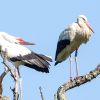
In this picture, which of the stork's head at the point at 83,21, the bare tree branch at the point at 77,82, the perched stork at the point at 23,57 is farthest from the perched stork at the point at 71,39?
the bare tree branch at the point at 77,82

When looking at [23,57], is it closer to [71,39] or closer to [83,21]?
[71,39]

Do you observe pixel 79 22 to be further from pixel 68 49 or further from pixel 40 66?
pixel 40 66

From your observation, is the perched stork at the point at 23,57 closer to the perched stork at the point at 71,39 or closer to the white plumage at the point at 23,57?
the white plumage at the point at 23,57

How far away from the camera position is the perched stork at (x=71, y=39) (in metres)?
11.8

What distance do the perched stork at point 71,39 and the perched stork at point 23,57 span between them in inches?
74.8

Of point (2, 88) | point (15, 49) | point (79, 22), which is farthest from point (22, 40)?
point (2, 88)

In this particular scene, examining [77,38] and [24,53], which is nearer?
[24,53]

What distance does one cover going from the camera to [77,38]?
11.9 m

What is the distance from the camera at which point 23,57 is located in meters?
9.70

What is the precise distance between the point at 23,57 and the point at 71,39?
96.9 inches

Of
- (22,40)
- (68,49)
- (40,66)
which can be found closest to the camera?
(40,66)

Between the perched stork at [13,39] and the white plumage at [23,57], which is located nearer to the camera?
the white plumage at [23,57]

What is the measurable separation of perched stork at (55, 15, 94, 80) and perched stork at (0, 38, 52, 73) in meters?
1.90

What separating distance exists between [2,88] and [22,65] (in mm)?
2334
